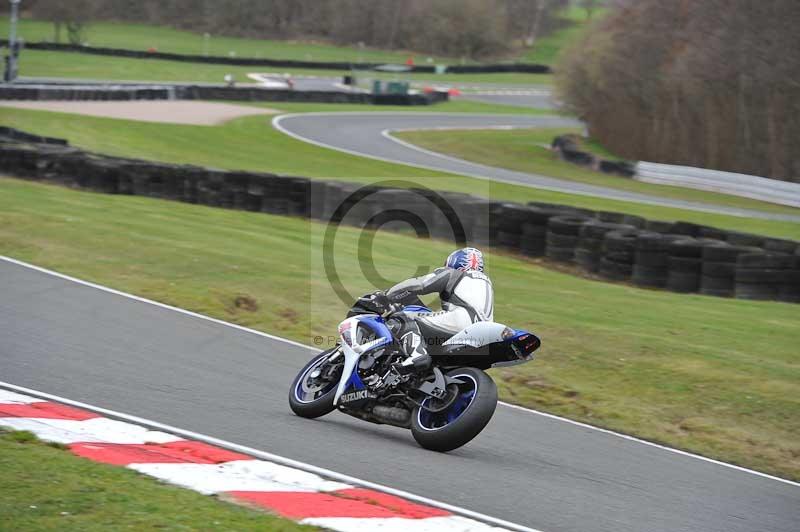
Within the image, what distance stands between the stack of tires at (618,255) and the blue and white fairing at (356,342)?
819 cm

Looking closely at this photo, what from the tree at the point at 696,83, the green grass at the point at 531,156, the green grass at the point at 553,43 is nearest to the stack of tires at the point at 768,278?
the green grass at the point at 531,156

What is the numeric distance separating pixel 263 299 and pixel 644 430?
5.09 m

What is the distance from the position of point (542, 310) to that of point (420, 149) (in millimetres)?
24683

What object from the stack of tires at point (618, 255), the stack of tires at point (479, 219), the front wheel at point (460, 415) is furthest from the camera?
the stack of tires at point (479, 219)

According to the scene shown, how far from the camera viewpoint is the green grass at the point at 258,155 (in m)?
26.0

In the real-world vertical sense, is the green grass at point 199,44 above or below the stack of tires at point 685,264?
above

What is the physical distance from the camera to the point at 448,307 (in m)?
7.71

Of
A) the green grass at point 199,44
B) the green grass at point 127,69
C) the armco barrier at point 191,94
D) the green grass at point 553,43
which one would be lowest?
the armco barrier at point 191,94

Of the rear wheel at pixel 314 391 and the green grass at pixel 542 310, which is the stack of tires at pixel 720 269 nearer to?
the green grass at pixel 542 310

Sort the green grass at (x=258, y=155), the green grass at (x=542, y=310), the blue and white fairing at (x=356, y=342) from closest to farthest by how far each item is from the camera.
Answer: the blue and white fairing at (x=356, y=342), the green grass at (x=542, y=310), the green grass at (x=258, y=155)

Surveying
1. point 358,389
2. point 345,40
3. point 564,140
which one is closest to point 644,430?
point 358,389

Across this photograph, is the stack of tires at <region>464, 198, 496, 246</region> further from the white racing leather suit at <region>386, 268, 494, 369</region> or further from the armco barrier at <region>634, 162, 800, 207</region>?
the armco barrier at <region>634, 162, 800, 207</region>

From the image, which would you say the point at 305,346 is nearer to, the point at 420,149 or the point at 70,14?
the point at 420,149

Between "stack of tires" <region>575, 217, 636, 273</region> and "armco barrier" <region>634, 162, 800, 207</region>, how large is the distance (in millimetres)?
14587
